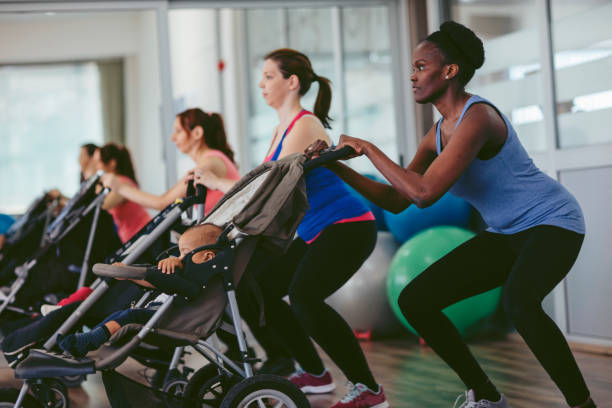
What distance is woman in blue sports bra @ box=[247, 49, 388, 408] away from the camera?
7.81 ft

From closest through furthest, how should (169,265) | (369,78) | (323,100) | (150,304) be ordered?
1. (169,265)
2. (150,304)
3. (323,100)
4. (369,78)

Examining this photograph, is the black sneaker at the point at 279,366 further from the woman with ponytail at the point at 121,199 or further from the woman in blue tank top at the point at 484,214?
the woman with ponytail at the point at 121,199

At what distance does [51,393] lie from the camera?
7.97ft

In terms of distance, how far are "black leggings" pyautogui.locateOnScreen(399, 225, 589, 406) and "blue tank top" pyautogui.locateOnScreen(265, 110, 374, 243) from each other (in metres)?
0.42

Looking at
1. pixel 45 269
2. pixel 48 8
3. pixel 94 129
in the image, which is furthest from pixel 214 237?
pixel 94 129

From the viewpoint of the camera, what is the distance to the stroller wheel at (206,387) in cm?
223

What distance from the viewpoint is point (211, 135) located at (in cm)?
325

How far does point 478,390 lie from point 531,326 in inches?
12.1

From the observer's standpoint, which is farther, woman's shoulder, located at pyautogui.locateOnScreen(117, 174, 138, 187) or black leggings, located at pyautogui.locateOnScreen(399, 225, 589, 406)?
woman's shoulder, located at pyautogui.locateOnScreen(117, 174, 138, 187)

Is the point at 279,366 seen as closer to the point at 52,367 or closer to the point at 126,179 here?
the point at 52,367

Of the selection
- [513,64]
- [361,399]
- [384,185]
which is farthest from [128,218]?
[513,64]

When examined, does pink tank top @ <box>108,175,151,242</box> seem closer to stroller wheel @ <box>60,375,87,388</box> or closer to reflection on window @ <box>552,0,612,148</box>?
stroller wheel @ <box>60,375,87,388</box>

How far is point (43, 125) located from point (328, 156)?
7002mm

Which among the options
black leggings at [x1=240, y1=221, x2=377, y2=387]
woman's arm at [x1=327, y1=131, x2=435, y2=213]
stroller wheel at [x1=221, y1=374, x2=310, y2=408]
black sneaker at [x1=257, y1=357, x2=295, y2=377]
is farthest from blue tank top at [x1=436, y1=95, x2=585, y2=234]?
black sneaker at [x1=257, y1=357, x2=295, y2=377]
